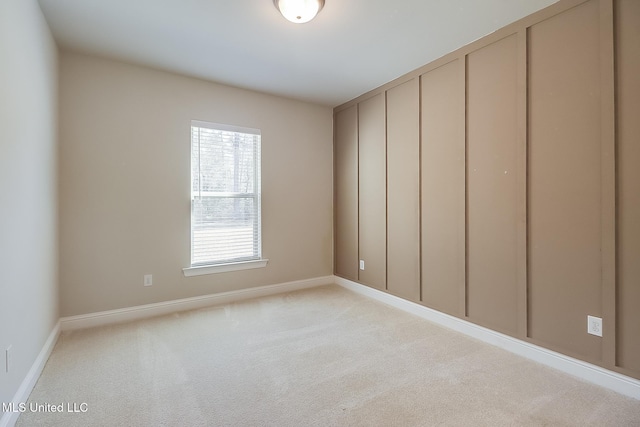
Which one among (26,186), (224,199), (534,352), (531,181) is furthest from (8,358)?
(531,181)

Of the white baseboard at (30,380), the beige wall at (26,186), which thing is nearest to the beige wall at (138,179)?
the beige wall at (26,186)

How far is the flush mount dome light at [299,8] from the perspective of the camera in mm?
2098

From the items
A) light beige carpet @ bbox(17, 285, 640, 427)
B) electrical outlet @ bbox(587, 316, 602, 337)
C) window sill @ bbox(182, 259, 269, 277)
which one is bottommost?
light beige carpet @ bbox(17, 285, 640, 427)

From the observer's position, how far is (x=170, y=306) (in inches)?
132

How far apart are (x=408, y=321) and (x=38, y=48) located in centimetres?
384

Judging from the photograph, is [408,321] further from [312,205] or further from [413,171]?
[312,205]

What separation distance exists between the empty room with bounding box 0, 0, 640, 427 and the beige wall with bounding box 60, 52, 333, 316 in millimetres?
21

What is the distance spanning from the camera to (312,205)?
437cm

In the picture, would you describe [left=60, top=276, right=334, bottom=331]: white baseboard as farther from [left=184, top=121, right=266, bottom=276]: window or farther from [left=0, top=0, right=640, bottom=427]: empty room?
[left=184, top=121, right=266, bottom=276]: window

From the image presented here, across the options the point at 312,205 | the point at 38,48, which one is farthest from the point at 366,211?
the point at 38,48

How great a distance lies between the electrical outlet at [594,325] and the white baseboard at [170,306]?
302cm

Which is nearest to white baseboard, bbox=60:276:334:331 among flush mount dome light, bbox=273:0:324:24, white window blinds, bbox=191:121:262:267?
white window blinds, bbox=191:121:262:267

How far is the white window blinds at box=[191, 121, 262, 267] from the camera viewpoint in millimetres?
3518

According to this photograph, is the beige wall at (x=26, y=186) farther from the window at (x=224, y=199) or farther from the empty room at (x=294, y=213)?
the window at (x=224, y=199)
